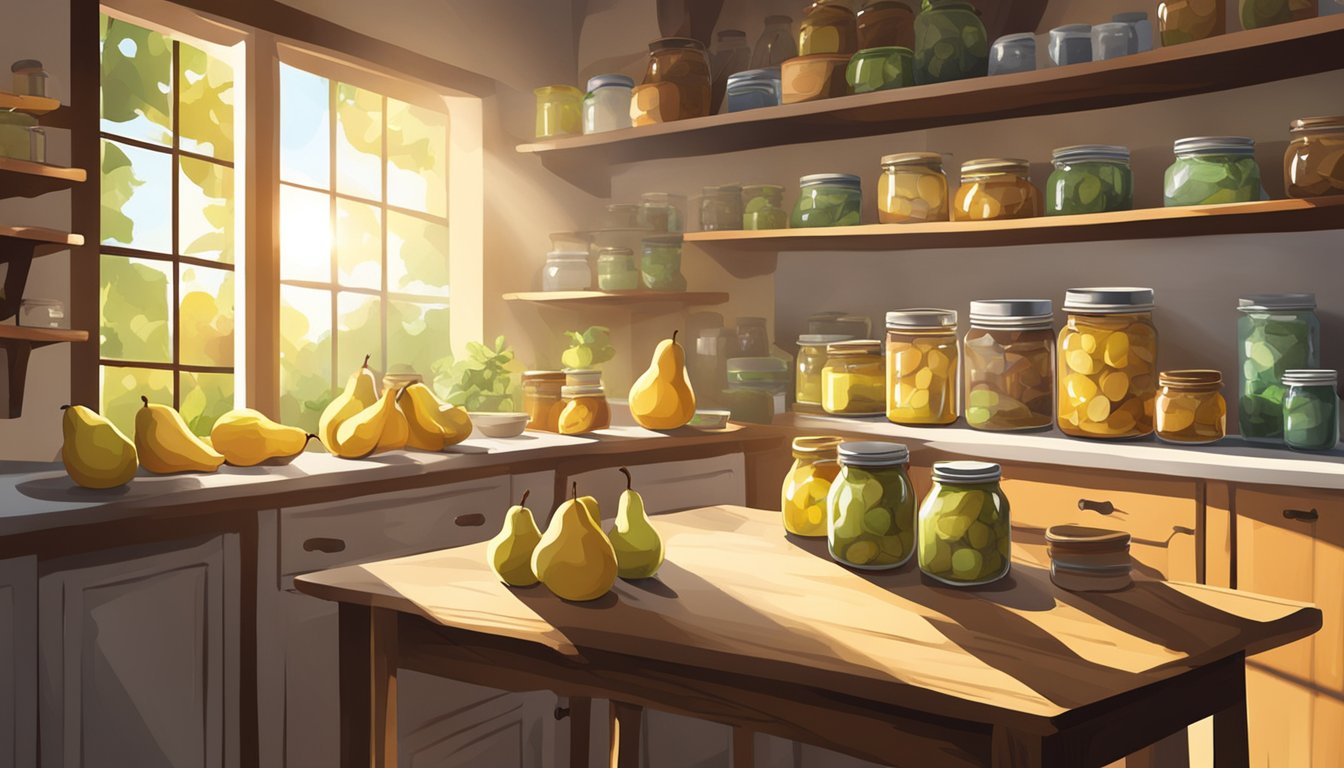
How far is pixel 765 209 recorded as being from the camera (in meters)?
3.21

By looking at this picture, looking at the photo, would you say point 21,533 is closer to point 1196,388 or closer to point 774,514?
point 774,514

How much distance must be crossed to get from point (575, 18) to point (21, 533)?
8.98 ft

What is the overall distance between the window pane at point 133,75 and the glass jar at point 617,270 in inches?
74.8

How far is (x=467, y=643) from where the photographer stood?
1243mm

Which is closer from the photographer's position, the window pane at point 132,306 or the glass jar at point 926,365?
the glass jar at point 926,365

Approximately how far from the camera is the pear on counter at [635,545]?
4.39ft

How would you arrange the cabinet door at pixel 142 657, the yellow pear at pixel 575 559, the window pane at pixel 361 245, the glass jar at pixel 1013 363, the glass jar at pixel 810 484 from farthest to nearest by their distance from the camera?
the window pane at pixel 361 245 < the glass jar at pixel 1013 363 < the cabinet door at pixel 142 657 < the glass jar at pixel 810 484 < the yellow pear at pixel 575 559

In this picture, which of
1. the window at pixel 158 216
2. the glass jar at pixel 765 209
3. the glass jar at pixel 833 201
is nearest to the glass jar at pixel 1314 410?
the glass jar at pixel 833 201

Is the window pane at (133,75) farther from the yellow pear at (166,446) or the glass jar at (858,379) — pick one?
the glass jar at (858,379)

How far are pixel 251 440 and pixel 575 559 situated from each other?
1.21 metres

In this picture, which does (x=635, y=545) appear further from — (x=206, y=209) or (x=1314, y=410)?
(x=206, y=209)

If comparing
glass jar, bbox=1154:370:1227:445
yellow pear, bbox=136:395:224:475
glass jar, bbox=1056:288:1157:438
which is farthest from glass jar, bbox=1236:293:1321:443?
yellow pear, bbox=136:395:224:475

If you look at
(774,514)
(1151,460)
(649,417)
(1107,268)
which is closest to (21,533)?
(774,514)

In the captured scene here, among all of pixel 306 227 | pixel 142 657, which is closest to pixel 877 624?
pixel 142 657
